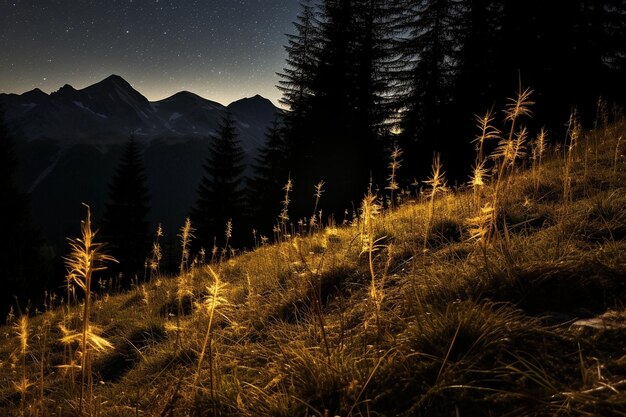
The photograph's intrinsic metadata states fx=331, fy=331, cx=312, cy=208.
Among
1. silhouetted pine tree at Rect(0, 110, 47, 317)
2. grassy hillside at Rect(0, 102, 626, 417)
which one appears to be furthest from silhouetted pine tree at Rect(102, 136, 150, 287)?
grassy hillside at Rect(0, 102, 626, 417)

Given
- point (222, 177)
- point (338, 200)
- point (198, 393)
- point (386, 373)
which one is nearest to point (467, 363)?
point (386, 373)

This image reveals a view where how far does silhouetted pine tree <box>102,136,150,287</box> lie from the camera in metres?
29.9

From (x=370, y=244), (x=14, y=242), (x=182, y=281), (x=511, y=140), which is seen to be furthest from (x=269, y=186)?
(x=370, y=244)

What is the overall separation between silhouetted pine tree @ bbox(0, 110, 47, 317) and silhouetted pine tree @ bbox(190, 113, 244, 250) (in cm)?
1152

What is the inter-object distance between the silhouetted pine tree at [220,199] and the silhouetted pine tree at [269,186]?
1400 millimetres

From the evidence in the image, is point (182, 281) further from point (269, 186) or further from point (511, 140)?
point (269, 186)

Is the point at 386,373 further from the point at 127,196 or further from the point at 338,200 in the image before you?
the point at 127,196

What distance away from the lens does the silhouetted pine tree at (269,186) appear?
82.1ft

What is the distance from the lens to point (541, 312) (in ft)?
6.18

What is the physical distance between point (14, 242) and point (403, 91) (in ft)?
97.5

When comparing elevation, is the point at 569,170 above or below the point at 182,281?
above

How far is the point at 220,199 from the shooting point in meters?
30.5

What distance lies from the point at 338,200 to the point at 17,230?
77.4 ft

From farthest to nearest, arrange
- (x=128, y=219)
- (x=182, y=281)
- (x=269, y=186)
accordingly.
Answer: (x=128, y=219), (x=269, y=186), (x=182, y=281)
